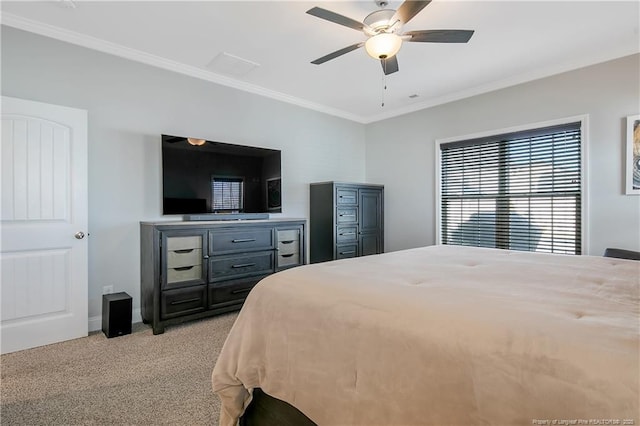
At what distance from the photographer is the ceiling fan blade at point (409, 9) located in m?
1.90

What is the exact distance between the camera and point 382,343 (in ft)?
3.27

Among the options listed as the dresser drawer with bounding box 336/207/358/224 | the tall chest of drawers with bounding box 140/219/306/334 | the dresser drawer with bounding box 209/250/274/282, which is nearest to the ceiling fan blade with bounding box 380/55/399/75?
the tall chest of drawers with bounding box 140/219/306/334

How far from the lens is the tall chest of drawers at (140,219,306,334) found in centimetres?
291

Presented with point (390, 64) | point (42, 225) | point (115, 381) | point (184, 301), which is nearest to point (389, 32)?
point (390, 64)

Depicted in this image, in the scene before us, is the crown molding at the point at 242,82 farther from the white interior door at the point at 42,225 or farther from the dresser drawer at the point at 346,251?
the dresser drawer at the point at 346,251

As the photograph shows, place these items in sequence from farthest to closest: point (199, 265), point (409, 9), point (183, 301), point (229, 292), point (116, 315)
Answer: point (229, 292) → point (199, 265) → point (183, 301) → point (116, 315) → point (409, 9)

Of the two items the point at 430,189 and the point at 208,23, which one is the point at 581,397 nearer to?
the point at 208,23

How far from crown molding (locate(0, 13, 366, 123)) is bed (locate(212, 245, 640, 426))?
2.93 m

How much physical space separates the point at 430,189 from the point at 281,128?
2287 mm

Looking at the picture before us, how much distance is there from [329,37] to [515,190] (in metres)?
2.81

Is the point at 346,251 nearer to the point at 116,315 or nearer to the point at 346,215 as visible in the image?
the point at 346,215

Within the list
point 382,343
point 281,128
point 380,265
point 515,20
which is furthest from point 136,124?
point 515,20

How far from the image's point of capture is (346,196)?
14.9ft

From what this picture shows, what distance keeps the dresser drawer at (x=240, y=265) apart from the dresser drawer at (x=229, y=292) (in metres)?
0.07
